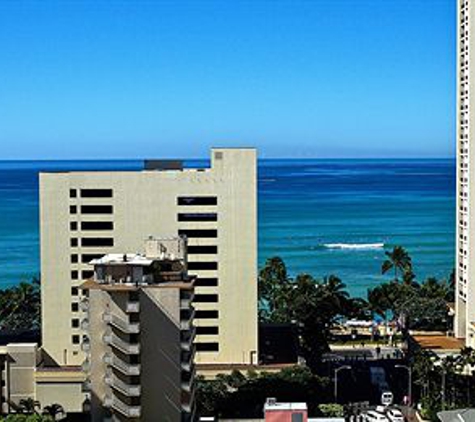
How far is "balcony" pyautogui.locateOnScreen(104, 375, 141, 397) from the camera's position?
39156 millimetres

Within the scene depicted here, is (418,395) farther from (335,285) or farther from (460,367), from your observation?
(335,285)

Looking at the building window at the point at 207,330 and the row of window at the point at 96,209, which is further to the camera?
the row of window at the point at 96,209

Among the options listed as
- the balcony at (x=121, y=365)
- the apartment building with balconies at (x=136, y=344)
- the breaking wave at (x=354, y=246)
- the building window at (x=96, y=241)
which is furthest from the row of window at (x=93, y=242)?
the breaking wave at (x=354, y=246)

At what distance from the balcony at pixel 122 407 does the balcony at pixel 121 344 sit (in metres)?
2.12

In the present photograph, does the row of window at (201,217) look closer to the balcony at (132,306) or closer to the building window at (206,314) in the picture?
the building window at (206,314)

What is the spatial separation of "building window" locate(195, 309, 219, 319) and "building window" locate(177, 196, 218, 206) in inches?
251

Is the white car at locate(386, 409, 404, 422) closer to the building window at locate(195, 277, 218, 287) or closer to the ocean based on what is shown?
the building window at locate(195, 277, 218, 287)

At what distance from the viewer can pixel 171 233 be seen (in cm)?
5641

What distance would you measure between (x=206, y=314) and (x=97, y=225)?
8577 millimetres

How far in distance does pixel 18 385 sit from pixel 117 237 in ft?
38.4

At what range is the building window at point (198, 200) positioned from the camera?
56219 mm

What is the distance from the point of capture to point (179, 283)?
4044cm

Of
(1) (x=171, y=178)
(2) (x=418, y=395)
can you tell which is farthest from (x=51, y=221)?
(2) (x=418, y=395)

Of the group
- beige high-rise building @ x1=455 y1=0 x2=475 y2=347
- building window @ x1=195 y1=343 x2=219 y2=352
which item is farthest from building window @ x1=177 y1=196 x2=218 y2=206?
beige high-rise building @ x1=455 y1=0 x2=475 y2=347
